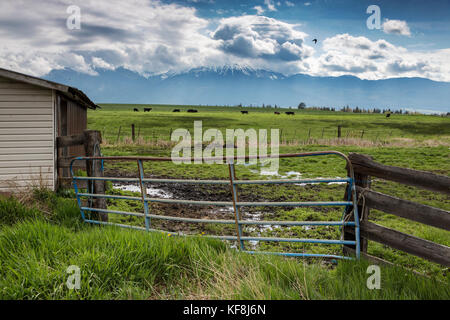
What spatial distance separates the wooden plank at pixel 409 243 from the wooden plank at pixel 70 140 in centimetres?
638

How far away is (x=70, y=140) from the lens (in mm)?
9344

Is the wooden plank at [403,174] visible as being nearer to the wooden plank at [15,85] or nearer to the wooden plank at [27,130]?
the wooden plank at [27,130]

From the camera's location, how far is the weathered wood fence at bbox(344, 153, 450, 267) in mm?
3910

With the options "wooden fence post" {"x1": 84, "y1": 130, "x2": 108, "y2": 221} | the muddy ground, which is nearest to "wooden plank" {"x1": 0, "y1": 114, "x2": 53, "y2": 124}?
the muddy ground

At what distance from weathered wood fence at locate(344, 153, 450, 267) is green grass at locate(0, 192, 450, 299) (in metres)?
0.43

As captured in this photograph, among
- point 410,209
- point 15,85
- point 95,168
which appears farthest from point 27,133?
point 410,209

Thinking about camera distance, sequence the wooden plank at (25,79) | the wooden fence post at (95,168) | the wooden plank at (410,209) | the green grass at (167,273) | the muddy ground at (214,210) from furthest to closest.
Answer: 1. the wooden plank at (25,79)
2. the muddy ground at (214,210)
3. the wooden fence post at (95,168)
4. the wooden plank at (410,209)
5. the green grass at (167,273)

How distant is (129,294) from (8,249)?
2172mm

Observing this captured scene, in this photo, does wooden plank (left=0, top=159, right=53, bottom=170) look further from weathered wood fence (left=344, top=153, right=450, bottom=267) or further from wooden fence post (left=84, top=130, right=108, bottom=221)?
weathered wood fence (left=344, top=153, right=450, bottom=267)

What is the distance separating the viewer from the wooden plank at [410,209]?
388 cm

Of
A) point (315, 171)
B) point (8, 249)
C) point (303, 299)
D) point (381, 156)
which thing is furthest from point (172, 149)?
point (303, 299)

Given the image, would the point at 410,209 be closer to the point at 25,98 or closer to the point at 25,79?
the point at 25,79

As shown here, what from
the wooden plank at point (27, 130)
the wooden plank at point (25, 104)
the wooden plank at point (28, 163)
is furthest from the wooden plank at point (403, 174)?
the wooden plank at point (25, 104)

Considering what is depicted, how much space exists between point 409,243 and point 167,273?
2.85 m
